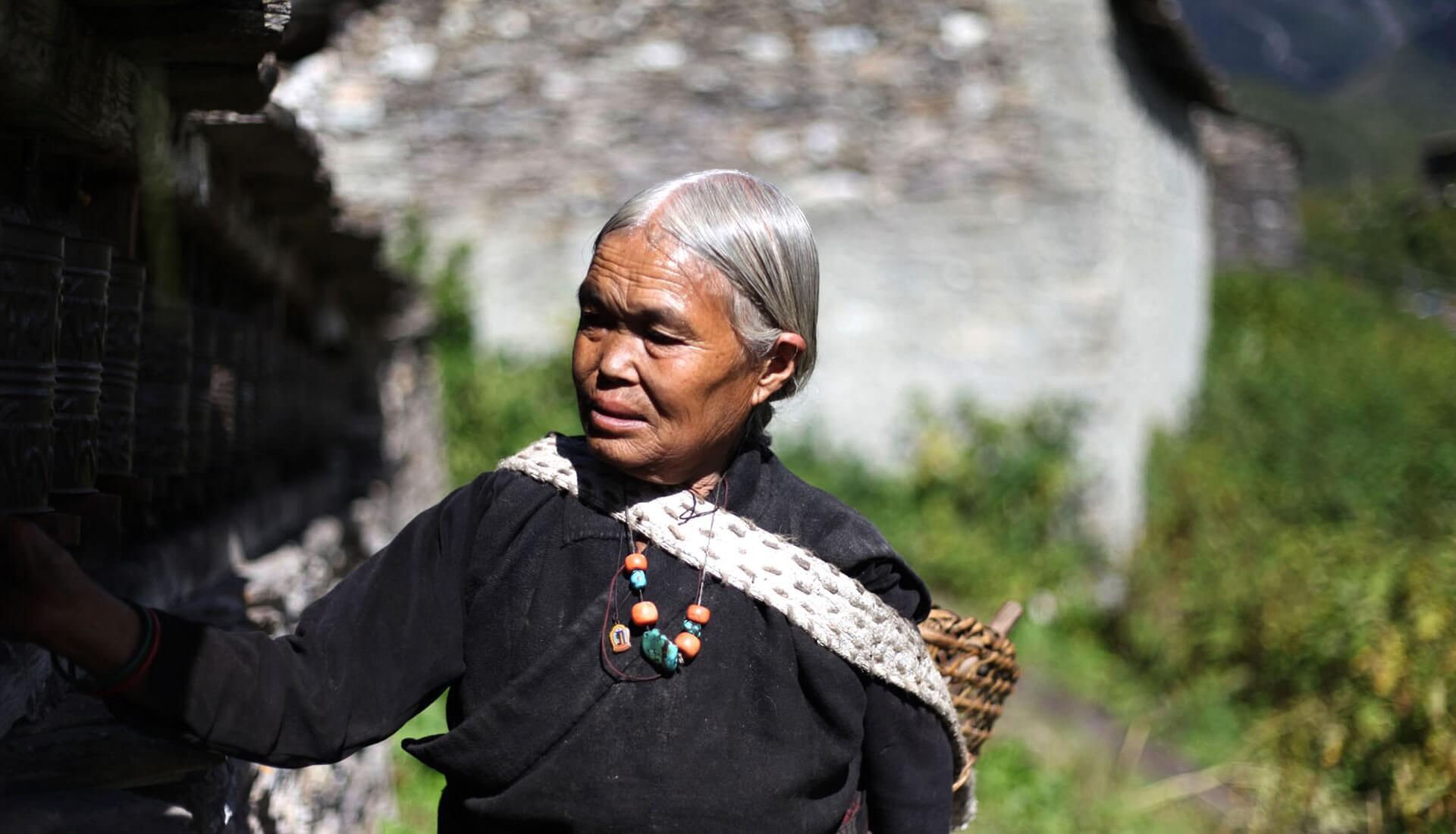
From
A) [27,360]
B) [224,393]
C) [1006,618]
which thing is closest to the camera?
[27,360]

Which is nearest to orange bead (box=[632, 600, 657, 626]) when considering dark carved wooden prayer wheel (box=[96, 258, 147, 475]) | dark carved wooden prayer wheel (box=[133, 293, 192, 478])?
dark carved wooden prayer wheel (box=[96, 258, 147, 475])

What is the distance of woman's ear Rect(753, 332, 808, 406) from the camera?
176 cm

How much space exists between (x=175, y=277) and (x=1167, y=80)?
329 inches

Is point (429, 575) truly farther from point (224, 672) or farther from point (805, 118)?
point (805, 118)

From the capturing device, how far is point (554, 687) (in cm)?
161

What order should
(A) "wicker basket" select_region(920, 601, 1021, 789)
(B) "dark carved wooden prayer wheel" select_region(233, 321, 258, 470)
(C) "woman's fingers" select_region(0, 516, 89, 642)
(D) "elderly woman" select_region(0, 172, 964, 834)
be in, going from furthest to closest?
(B) "dark carved wooden prayer wheel" select_region(233, 321, 258, 470)
(A) "wicker basket" select_region(920, 601, 1021, 789)
(D) "elderly woman" select_region(0, 172, 964, 834)
(C) "woman's fingers" select_region(0, 516, 89, 642)

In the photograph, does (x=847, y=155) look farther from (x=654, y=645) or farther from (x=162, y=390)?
(x=654, y=645)

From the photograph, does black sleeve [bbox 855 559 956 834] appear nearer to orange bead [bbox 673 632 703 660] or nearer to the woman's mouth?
orange bead [bbox 673 632 703 660]

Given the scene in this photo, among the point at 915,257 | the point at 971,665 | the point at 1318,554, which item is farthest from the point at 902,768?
the point at 915,257

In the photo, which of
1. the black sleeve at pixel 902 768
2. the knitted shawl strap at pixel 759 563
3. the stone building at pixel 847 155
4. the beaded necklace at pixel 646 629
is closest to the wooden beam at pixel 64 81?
the knitted shawl strap at pixel 759 563

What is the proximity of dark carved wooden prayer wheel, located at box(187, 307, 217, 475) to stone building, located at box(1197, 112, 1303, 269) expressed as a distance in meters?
16.3

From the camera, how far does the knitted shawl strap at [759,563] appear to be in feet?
5.49

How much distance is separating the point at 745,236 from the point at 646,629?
21.6 inches

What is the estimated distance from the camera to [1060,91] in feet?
25.2
